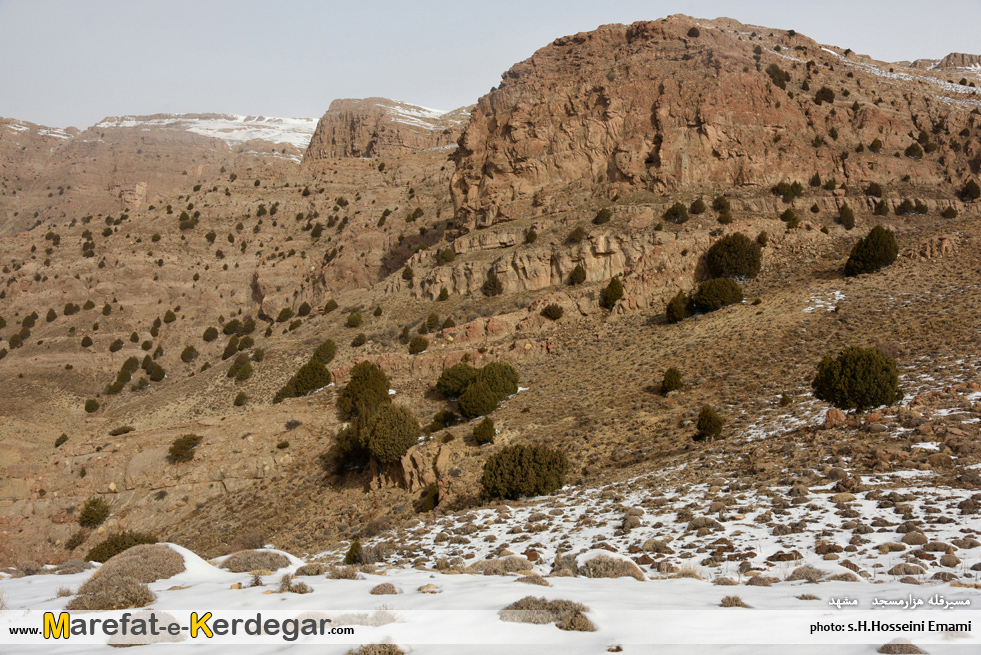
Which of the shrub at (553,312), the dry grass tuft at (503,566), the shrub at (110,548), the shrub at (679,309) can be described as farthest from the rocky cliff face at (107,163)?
the dry grass tuft at (503,566)

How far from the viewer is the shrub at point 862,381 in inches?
664

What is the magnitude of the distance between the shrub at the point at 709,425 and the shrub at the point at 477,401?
10.8m

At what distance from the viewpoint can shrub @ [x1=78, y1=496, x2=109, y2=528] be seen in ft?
91.4

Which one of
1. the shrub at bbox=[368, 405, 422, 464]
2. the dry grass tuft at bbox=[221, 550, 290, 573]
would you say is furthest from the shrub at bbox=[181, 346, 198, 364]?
the dry grass tuft at bbox=[221, 550, 290, 573]

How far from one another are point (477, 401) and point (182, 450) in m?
14.7

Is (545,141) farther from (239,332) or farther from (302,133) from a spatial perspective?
(302,133)


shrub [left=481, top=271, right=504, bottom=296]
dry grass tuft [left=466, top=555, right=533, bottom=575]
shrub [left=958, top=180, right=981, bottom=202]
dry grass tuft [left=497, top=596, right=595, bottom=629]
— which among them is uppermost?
shrub [left=958, top=180, right=981, bottom=202]

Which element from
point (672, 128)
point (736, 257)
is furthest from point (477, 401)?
point (672, 128)

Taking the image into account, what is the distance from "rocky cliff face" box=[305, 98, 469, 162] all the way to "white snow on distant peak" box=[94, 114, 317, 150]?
5485 centimetres

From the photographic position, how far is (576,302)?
3688 centimetres

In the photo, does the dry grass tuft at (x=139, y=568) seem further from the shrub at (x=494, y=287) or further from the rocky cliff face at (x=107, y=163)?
the rocky cliff face at (x=107, y=163)

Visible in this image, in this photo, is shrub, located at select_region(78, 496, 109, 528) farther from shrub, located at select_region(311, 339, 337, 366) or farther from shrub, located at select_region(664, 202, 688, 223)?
shrub, located at select_region(664, 202, 688, 223)

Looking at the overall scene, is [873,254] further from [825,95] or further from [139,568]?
[139,568]

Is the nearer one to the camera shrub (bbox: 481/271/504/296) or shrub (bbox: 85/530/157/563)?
shrub (bbox: 85/530/157/563)
